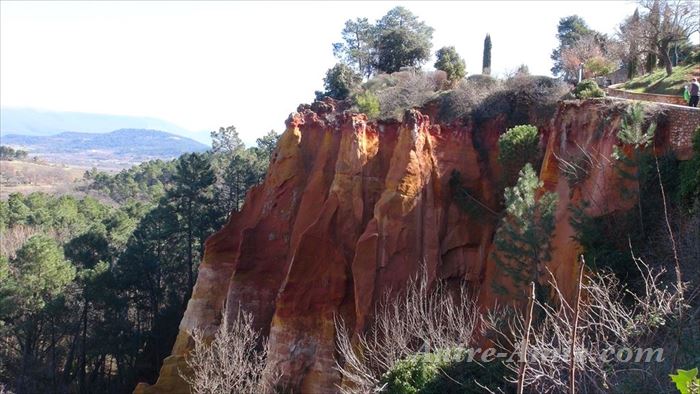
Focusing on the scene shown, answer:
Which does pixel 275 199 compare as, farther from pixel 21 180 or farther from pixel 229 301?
pixel 21 180

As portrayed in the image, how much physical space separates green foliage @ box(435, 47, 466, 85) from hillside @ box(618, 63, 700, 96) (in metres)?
8.84

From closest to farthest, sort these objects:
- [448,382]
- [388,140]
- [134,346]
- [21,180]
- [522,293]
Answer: [448,382]
[522,293]
[388,140]
[134,346]
[21,180]

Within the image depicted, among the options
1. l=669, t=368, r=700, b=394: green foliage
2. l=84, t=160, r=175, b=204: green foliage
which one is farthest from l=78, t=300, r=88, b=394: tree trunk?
l=84, t=160, r=175, b=204: green foliage

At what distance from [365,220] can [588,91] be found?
8565 millimetres

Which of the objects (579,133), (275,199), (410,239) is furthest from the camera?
(275,199)

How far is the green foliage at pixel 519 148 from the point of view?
19.6 metres

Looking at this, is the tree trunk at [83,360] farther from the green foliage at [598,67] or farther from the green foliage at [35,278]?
the green foliage at [598,67]

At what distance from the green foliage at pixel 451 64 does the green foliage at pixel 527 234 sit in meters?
19.7

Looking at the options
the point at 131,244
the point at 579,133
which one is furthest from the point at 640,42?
the point at 131,244

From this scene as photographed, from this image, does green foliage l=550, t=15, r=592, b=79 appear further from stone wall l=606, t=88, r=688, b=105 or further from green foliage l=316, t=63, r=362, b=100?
stone wall l=606, t=88, r=688, b=105

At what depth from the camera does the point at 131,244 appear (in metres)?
36.7

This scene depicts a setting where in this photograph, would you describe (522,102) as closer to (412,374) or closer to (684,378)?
(412,374)

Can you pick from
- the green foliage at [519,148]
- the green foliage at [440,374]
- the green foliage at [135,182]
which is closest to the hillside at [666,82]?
the green foliage at [519,148]

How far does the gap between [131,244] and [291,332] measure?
2017 centimetres
